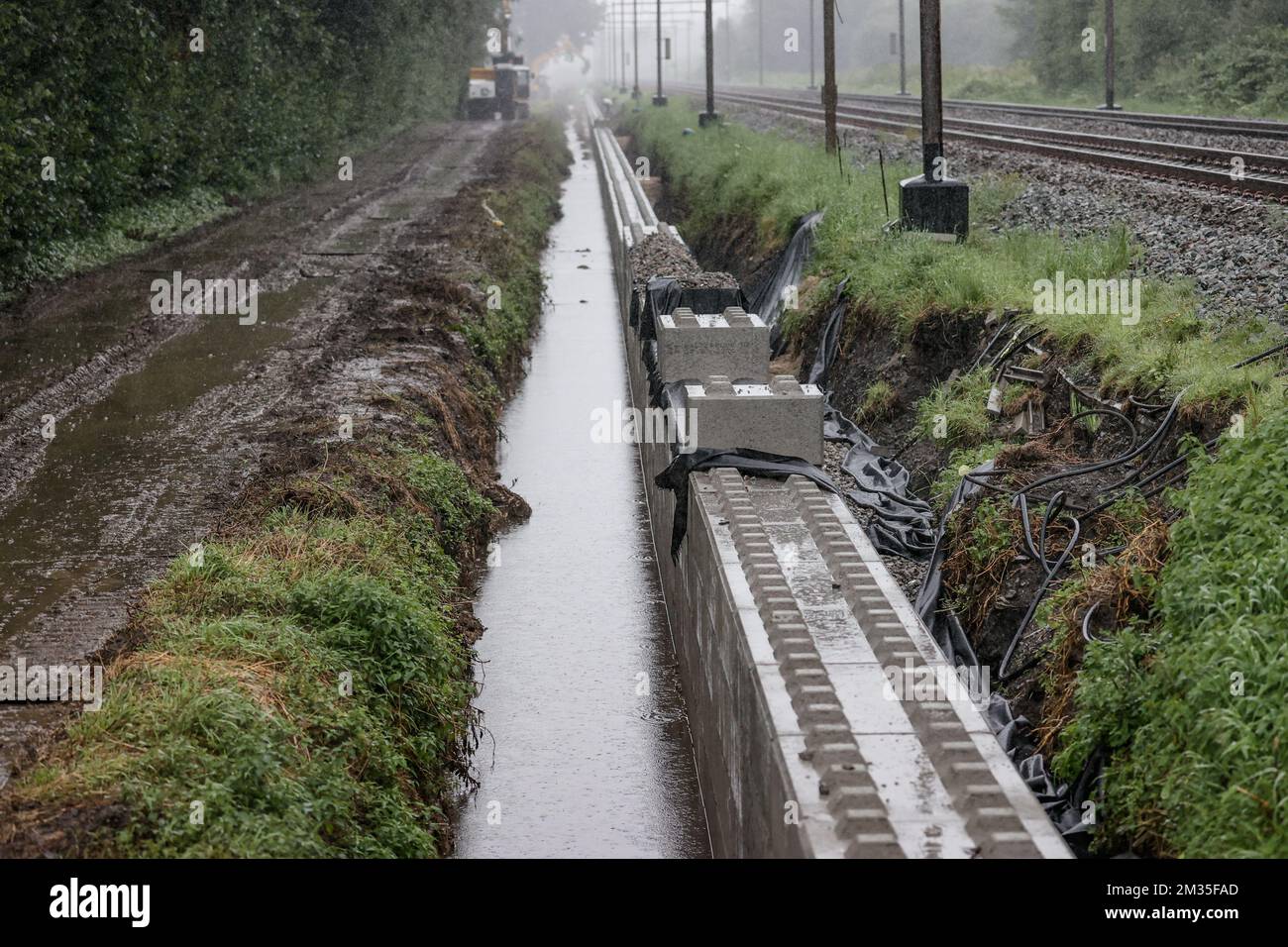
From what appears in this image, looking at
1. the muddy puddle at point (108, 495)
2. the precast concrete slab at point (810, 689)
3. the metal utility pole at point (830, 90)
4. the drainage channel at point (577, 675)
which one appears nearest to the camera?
the precast concrete slab at point (810, 689)

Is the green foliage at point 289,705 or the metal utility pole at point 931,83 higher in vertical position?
the metal utility pole at point 931,83

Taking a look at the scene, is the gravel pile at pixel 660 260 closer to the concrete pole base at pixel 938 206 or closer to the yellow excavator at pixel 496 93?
the concrete pole base at pixel 938 206

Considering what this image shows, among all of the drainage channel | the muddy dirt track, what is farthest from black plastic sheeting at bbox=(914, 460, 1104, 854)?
the muddy dirt track

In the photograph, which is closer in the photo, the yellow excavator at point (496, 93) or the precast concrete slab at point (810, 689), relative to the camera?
the precast concrete slab at point (810, 689)

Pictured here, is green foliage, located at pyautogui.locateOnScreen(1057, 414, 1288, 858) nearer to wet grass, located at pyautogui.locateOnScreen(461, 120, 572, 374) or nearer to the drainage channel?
the drainage channel

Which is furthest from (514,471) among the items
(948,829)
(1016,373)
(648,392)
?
(948,829)

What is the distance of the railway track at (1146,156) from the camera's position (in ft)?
58.1

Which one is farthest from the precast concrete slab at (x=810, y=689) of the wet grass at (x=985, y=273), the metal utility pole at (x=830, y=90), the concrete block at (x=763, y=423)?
the metal utility pole at (x=830, y=90)

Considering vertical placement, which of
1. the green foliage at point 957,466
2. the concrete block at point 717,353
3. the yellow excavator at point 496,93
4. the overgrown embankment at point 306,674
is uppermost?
the yellow excavator at point 496,93

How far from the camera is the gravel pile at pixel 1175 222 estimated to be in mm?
12352

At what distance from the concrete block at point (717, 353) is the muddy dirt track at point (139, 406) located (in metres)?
3.04

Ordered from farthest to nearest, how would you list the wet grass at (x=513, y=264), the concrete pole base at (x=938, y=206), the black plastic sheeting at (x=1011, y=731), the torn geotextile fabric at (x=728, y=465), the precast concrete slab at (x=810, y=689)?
1. the wet grass at (x=513, y=264)
2. the concrete pole base at (x=938, y=206)
3. the torn geotextile fabric at (x=728, y=465)
4. the black plastic sheeting at (x=1011, y=731)
5. the precast concrete slab at (x=810, y=689)

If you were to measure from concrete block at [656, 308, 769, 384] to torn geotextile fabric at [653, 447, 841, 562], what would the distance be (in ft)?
8.55

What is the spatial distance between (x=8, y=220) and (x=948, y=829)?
17563 mm
